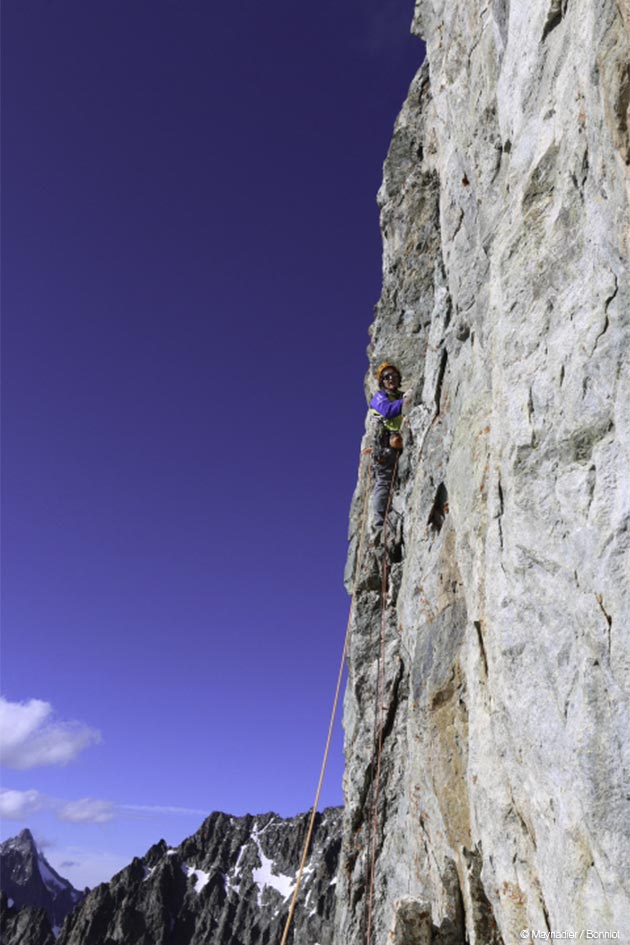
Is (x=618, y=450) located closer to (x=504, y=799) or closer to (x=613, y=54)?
(x=613, y=54)

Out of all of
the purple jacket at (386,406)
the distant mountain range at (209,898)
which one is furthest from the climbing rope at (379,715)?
the distant mountain range at (209,898)

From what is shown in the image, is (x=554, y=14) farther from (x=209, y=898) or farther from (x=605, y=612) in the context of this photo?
(x=209, y=898)

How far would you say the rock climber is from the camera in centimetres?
1391

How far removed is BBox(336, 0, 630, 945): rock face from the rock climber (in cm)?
188

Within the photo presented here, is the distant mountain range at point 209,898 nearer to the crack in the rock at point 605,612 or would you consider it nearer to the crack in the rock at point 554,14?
the crack in the rock at point 605,612

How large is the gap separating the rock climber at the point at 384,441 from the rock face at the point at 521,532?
6.17ft

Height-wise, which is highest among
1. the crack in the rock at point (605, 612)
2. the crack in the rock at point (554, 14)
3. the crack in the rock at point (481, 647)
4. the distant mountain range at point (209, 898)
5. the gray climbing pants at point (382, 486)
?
the crack in the rock at point (554, 14)

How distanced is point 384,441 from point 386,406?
2.77ft

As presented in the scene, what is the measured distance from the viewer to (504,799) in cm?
650

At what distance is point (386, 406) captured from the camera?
13.9 m

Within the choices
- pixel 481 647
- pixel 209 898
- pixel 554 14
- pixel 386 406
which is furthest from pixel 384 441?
pixel 209 898

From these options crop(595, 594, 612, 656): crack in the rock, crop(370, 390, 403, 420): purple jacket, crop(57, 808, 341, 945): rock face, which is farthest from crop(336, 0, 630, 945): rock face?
crop(57, 808, 341, 945): rock face

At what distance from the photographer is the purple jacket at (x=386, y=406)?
13820 millimetres

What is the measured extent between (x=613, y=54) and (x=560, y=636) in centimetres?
465
